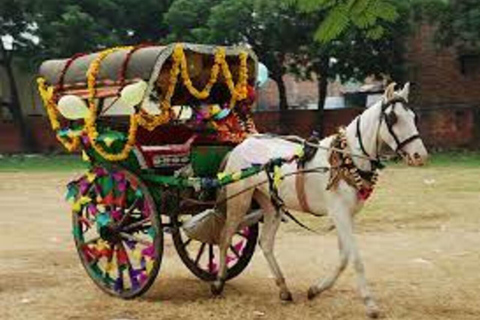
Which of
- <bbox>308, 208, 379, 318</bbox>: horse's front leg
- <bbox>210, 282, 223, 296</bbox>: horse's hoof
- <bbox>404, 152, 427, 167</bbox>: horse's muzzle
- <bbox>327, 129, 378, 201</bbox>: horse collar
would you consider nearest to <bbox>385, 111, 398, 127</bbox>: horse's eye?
<bbox>404, 152, 427, 167</bbox>: horse's muzzle

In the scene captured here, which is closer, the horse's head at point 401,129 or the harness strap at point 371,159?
the horse's head at point 401,129

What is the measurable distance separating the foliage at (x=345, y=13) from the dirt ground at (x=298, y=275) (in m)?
2.83

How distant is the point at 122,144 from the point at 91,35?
26.8 m

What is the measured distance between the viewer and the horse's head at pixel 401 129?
21.5ft

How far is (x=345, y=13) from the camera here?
475 centimetres

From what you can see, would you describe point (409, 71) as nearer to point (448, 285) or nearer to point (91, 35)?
point (91, 35)

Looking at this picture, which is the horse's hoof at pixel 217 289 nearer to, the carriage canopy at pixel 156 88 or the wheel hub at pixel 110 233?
the wheel hub at pixel 110 233

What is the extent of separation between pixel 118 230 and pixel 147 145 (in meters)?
0.85

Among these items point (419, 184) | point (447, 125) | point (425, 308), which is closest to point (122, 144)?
point (425, 308)

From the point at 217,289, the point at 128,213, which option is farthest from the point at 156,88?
the point at 217,289

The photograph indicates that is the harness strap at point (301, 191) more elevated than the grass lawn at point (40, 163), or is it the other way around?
the harness strap at point (301, 191)

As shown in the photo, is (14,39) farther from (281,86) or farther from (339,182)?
(339,182)

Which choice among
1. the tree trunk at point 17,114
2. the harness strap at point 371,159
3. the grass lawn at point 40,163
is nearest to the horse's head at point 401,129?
the harness strap at point 371,159

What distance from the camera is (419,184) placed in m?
18.6
